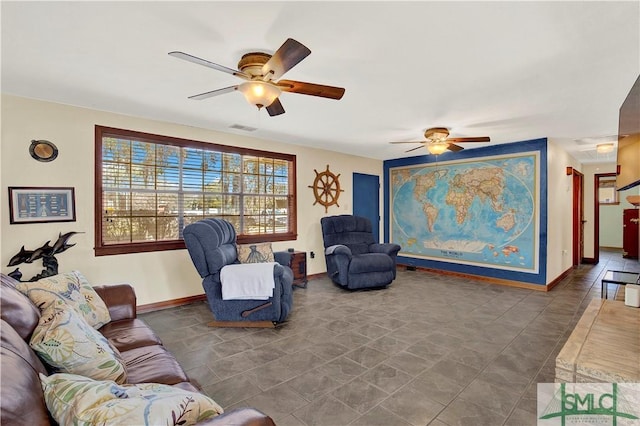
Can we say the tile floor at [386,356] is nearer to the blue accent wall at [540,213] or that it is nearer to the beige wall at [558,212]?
the blue accent wall at [540,213]

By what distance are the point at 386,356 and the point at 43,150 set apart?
378cm

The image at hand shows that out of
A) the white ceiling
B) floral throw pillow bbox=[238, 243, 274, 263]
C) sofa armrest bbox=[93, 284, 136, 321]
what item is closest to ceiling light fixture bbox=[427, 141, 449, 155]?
the white ceiling

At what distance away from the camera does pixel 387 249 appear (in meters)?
5.08

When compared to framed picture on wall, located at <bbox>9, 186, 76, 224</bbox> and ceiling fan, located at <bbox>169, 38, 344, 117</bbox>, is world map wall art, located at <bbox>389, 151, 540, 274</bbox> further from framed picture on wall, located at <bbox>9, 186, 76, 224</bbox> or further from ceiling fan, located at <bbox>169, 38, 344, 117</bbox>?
framed picture on wall, located at <bbox>9, 186, 76, 224</bbox>

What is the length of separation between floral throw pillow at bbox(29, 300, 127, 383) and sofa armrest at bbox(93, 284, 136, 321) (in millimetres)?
968

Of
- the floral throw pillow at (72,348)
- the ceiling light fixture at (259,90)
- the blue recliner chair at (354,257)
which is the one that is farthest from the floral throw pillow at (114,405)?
the blue recliner chair at (354,257)

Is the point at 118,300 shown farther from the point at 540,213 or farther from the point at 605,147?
the point at 605,147

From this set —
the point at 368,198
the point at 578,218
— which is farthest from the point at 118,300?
the point at 578,218

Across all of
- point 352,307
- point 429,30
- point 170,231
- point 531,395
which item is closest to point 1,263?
point 170,231

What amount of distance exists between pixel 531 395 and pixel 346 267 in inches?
109

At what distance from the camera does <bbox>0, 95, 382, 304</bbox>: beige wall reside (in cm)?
302

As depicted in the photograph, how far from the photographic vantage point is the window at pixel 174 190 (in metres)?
3.64

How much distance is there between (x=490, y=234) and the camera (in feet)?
17.5

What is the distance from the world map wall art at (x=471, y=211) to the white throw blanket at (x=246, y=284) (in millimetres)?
3861
